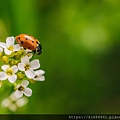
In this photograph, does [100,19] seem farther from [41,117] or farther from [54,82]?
[41,117]

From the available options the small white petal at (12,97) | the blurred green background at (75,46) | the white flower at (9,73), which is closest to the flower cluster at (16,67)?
the white flower at (9,73)

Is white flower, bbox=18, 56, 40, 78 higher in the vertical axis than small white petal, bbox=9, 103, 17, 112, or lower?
higher

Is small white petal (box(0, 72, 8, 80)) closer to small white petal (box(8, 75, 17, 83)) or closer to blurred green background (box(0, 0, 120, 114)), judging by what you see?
small white petal (box(8, 75, 17, 83))

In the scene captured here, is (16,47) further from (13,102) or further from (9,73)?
(13,102)

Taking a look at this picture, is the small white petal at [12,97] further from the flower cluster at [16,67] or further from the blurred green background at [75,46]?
the blurred green background at [75,46]

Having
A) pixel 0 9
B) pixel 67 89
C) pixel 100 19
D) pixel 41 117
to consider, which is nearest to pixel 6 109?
→ pixel 41 117

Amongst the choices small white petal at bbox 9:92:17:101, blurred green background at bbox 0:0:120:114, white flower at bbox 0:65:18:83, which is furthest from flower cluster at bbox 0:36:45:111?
blurred green background at bbox 0:0:120:114

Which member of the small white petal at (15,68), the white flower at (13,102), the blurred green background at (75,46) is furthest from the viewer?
the blurred green background at (75,46)
